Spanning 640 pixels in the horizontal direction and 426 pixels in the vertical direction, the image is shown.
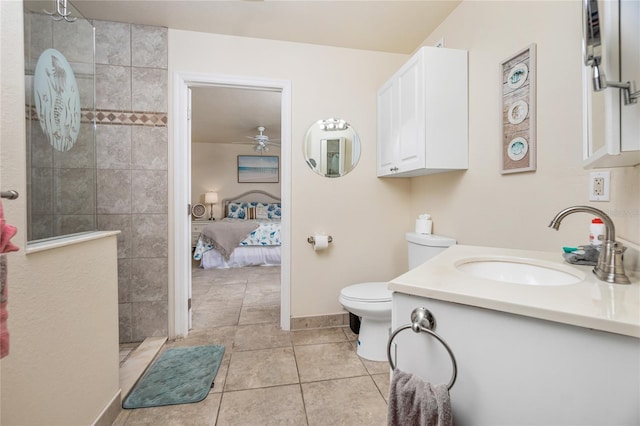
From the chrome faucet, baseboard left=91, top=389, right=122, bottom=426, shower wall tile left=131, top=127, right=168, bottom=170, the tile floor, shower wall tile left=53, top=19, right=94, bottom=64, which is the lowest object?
the tile floor

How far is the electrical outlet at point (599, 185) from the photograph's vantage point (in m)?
0.97

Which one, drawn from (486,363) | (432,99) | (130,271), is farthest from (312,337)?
(432,99)

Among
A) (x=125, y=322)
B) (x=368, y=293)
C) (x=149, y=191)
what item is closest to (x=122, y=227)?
(x=149, y=191)

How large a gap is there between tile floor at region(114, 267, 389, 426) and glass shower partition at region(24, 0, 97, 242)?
105 centimetres

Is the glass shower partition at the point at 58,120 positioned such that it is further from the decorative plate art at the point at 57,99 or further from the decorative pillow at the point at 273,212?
the decorative pillow at the point at 273,212

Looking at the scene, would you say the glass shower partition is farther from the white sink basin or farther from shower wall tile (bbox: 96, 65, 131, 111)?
the white sink basin

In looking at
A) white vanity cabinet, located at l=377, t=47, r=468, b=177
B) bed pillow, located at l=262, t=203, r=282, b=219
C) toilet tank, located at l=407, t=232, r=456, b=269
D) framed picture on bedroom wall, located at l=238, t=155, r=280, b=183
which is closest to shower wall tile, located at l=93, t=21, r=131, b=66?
white vanity cabinet, located at l=377, t=47, r=468, b=177

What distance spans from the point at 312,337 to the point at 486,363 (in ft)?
5.61

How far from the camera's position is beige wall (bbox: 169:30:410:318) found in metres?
2.18

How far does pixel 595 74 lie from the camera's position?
0.61 m

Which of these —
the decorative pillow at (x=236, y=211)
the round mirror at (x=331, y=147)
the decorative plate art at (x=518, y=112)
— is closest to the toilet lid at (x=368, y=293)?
the round mirror at (x=331, y=147)

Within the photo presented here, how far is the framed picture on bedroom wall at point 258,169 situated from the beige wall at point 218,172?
93 mm

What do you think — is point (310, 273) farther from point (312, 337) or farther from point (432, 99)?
point (432, 99)

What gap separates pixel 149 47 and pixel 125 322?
2.06m
